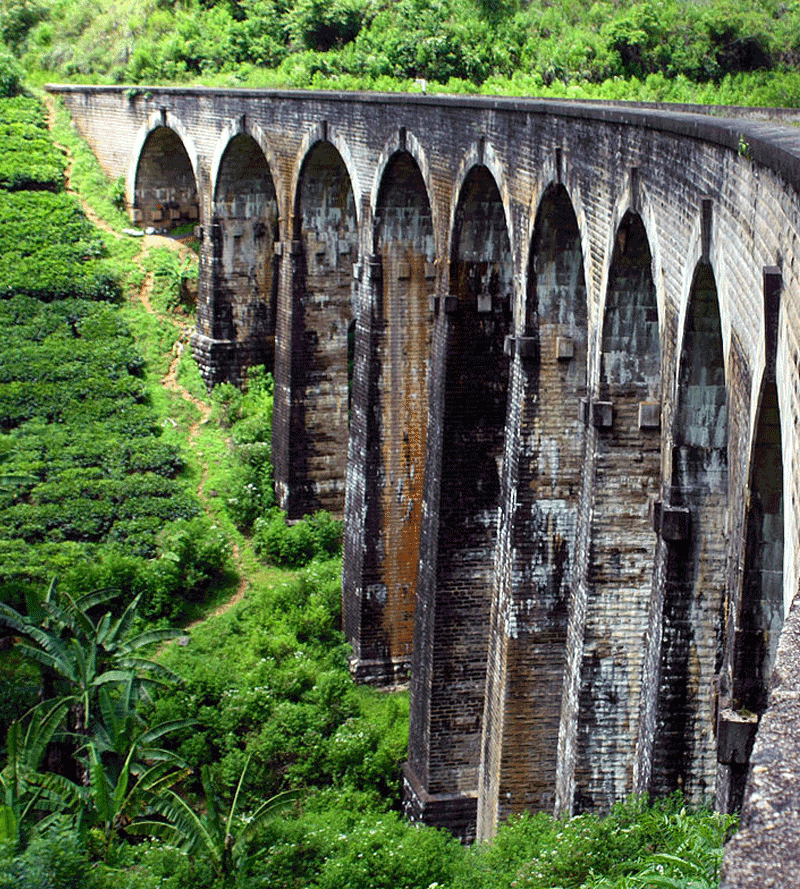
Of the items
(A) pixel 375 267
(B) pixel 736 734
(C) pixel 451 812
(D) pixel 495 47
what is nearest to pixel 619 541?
(B) pixel 736 734

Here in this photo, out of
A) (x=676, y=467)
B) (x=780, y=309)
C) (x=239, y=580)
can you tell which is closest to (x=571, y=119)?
(x=676, y=467)

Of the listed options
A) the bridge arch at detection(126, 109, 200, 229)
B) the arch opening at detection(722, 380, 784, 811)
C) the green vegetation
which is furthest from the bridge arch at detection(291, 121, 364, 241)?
the arch opening at detection(722, 380, 784, 811)

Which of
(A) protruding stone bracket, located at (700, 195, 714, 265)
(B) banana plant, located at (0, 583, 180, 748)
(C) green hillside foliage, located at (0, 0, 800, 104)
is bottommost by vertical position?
(B) banana plant, located at (0, 583, 180, 748)

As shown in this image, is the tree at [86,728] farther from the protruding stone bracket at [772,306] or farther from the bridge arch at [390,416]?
the protruding stone bracket at [772,306]

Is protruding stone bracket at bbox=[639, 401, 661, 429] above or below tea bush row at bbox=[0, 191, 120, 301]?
above

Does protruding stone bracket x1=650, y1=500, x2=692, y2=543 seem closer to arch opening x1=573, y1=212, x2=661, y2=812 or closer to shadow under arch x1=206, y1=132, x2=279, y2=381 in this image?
arch opening x1=573, y1=212, x2=661, y2=812

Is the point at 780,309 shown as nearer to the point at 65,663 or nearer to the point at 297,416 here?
the point at 65,663

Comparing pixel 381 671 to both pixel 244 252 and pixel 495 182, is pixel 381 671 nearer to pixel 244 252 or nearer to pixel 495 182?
pixel 495 182

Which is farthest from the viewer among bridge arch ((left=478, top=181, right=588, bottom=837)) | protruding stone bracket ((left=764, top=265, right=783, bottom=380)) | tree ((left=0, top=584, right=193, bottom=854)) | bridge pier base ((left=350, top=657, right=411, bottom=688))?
bridge pier base ((left=350, top=657, right=411, bottom=688))
